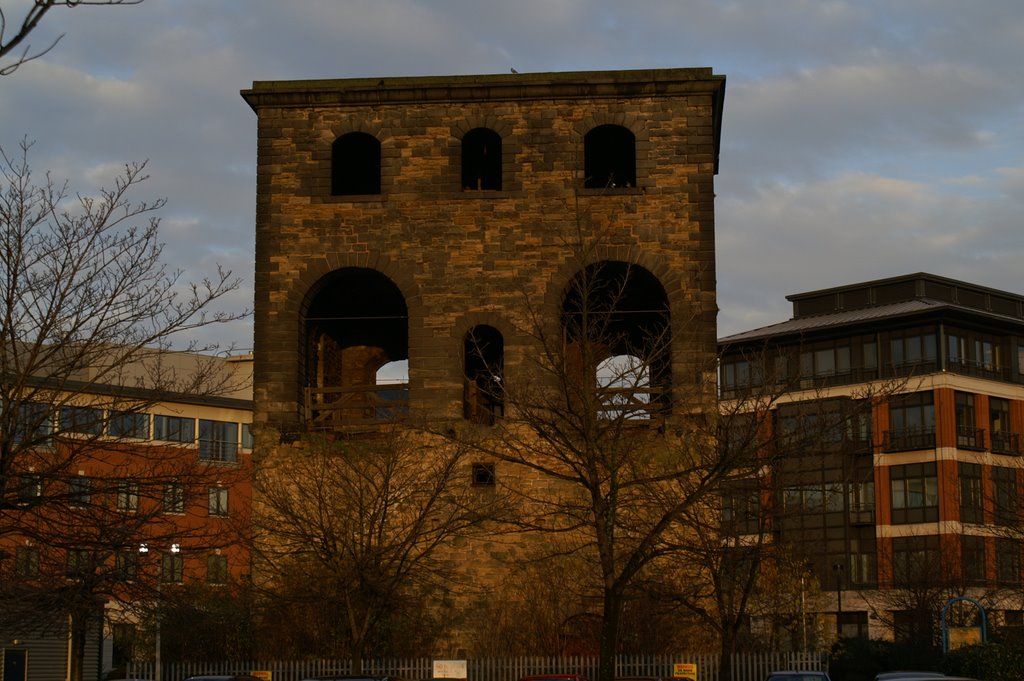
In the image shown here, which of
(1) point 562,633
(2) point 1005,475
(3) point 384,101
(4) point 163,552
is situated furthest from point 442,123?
(2) point 1005,475

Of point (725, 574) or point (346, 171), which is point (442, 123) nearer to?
point (346, 171)

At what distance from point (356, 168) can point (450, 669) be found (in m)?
16.1

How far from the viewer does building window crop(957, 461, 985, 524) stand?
69750mm

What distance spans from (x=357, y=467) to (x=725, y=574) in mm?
8716

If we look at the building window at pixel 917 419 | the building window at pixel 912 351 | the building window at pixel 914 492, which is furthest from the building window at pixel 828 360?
the building window at pixel 914 492

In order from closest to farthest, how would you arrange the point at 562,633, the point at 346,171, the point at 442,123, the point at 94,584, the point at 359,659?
the point at 94,584 → the point at 359,659 → the point at 562,633 → the point at 442,123 → the point at 346,171

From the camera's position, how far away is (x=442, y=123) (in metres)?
37.5

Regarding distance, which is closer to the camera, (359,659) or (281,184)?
(359,659)

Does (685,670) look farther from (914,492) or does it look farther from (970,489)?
(914,492)

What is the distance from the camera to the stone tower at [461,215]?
119 feet

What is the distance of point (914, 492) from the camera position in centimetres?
7144

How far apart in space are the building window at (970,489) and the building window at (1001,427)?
2109 millimetres

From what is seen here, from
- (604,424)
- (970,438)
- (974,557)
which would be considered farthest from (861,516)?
(604,424)

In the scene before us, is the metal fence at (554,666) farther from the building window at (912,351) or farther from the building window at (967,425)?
the building window at (912,351)
